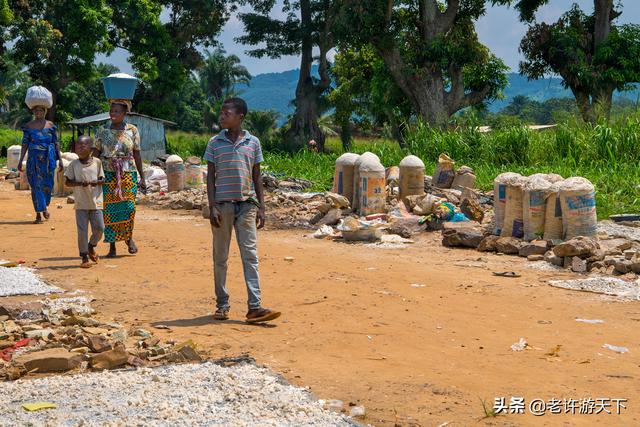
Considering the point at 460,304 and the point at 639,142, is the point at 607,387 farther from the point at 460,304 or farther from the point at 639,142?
the point at 639,142

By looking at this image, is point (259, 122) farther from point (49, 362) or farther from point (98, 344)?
point (49, 362)

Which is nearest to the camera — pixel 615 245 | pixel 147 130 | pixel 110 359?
pixel 110 359

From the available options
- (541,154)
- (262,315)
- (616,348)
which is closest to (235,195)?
(262,315)

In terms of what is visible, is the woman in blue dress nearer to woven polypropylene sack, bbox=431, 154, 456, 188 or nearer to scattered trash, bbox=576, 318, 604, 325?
woven polypropylene sack, bbox=431, 154, 456, 188

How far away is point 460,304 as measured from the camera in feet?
22.0

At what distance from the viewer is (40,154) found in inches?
457

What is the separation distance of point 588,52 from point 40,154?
1869 centimetres

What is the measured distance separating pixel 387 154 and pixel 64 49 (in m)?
20.6

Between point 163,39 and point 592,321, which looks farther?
point 163,39

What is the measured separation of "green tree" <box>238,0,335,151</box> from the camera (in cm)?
3331

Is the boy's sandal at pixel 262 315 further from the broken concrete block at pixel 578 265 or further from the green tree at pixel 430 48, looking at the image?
the green tree at pixel 430 48

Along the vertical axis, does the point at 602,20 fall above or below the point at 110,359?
above

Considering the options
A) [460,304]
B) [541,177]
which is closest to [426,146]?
[541,177]

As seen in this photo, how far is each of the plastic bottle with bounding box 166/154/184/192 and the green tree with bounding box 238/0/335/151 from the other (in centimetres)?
1569
